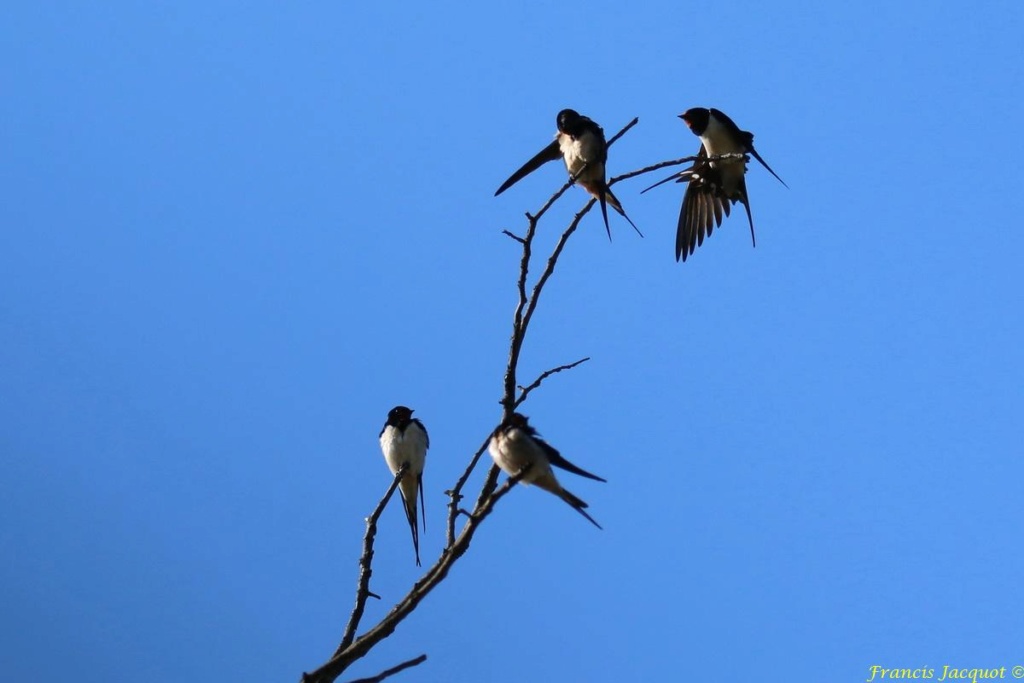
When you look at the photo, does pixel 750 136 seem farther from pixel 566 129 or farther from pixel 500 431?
pixel 500 431

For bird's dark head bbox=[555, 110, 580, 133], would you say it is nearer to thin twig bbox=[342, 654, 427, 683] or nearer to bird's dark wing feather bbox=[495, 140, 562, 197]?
bird's dark wing feather bbox=[495, 140, 562, 197]

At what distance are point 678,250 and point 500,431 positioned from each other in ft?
8.84

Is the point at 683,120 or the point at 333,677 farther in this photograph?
the point at 683,120

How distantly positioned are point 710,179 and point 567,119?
0.81m

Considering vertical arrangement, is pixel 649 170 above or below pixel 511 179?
below

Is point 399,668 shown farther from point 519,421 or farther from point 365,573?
point 519,421

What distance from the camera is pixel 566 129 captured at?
16.1ft

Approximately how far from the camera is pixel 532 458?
3.06 meters

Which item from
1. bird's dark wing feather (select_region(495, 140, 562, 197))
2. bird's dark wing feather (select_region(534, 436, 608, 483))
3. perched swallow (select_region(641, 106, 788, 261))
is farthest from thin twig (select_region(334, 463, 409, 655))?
perched swallow (select_region(641, 106, 788, 261))

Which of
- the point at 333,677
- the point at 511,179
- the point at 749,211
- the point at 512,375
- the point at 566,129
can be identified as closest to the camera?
the point at 333,677

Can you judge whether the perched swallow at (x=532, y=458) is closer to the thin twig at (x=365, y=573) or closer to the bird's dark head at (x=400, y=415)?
the thin twig at (x=365, y=573)

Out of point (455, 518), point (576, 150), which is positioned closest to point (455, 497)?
point (455, 518)

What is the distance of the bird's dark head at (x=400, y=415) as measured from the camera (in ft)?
18.3

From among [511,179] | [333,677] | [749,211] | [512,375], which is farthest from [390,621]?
[749,211]
